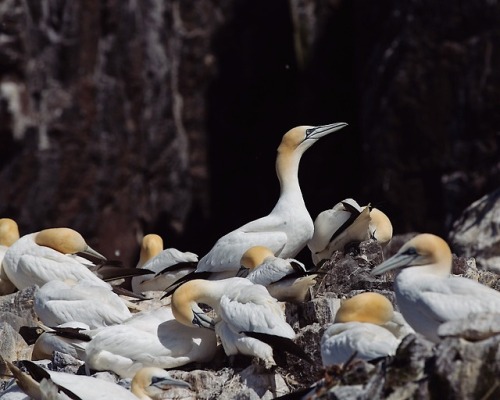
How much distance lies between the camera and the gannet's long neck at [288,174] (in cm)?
1067

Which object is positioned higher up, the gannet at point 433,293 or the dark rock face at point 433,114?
the gannet at point 433,293

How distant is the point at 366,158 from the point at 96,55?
4.20m

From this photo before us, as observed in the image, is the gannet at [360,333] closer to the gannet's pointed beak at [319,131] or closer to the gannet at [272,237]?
the gannet at [272,237]

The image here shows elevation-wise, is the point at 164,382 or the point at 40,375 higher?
the point at 40,375

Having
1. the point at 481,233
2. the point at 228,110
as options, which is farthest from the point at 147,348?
the point at 228,110

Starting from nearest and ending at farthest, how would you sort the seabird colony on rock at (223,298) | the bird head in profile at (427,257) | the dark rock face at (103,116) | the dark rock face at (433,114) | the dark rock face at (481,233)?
the seabird colony on rock at (223,298) < the bird head in profile at (427,257) < the dark rock face at (481,233) < the dark rock face at (433,114) < the dark rock face at (103,116)

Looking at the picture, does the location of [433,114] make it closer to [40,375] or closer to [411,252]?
[411,252]

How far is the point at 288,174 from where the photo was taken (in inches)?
427

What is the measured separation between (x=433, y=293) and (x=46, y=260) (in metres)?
4.06

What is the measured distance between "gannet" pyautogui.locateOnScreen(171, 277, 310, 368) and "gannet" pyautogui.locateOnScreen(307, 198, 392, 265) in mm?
1314

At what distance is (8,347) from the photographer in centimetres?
968

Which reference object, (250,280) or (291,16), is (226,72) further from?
(250,280)

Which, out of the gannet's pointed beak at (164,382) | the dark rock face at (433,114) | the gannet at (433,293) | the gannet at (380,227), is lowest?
the dark rock face at (433,114)

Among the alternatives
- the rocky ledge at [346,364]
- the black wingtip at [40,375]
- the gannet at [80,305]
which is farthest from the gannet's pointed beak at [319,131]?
the black wingtip at [40,375]
